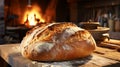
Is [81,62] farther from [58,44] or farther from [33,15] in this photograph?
[33,15]

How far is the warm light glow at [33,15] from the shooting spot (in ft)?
14.1

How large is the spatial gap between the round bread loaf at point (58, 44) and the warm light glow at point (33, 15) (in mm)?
3373

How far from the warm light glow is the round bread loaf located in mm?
3373

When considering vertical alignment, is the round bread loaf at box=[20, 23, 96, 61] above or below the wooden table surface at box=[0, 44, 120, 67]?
above

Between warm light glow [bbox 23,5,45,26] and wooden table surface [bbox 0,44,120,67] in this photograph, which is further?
warm light glow [bbox 23,5,45,26]

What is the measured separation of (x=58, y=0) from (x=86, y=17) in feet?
2.78

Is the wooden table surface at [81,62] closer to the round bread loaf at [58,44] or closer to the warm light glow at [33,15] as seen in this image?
the round bread loaf at [58,44]

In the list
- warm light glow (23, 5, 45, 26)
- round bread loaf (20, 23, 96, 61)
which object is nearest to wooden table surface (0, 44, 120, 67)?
round bread loaf (20, 23, 96, 61)

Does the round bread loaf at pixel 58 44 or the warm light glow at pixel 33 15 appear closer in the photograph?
the round bread loaf at pixel 58 44

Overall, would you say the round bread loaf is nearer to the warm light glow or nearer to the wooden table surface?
the wooden table surface

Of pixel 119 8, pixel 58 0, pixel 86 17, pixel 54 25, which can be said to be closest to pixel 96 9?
pixel 86 17

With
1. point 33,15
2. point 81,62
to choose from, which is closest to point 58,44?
point 81,62

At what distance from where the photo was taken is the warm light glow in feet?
14.1

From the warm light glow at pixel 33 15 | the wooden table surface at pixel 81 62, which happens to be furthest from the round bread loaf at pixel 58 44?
the warm light glow at pixel 33 15
